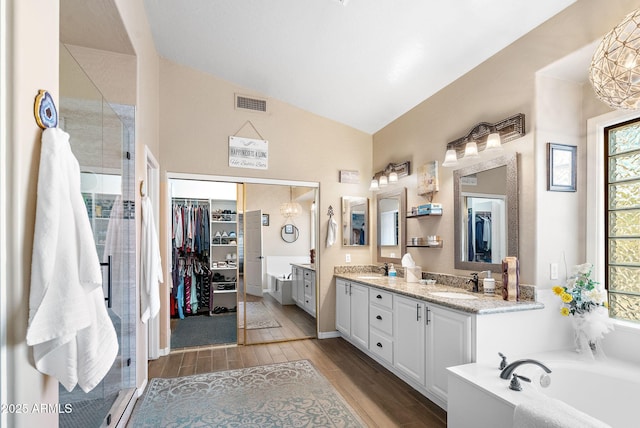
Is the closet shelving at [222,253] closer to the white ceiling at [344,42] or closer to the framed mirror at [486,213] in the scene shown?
the white ceiling at [344,42]

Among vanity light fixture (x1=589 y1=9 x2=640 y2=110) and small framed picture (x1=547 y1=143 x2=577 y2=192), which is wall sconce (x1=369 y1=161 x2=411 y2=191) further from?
vanity light fixture (x1=589 y1=9 x2=640 y2=110)

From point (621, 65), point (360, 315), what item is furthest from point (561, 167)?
point (360, 315)

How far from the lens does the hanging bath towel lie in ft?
14.4

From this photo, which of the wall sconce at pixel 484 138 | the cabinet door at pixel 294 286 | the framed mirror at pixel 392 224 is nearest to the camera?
the wall sconce at pixel 484 138

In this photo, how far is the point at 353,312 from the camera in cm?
394

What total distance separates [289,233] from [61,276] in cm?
565

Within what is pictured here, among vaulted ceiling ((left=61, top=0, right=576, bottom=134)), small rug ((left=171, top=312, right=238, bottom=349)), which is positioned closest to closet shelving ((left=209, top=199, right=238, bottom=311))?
small rug ((left=171, top=312, right=238, bottom=349))

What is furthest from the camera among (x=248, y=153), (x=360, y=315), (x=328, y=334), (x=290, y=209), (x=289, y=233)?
(x=289, y=233)

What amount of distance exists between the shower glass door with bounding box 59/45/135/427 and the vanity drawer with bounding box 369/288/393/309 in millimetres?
2198

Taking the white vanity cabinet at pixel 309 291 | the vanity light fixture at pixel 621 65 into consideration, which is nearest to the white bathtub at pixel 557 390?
the vanity light fixture at pixel 621 65

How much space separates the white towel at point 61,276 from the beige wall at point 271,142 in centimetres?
289

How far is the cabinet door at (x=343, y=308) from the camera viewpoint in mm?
4062

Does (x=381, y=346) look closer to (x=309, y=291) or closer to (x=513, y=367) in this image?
(x=513, y=367)

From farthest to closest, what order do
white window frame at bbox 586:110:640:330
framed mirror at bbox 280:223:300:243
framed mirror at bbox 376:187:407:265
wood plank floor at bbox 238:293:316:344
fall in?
framed mirror at bbox 280:223:300:243
wood plank floor at bbox 238:293:316:344
framed mirror at bbox 376:187:407:265
white window frame at bbox 586:110:640:330
